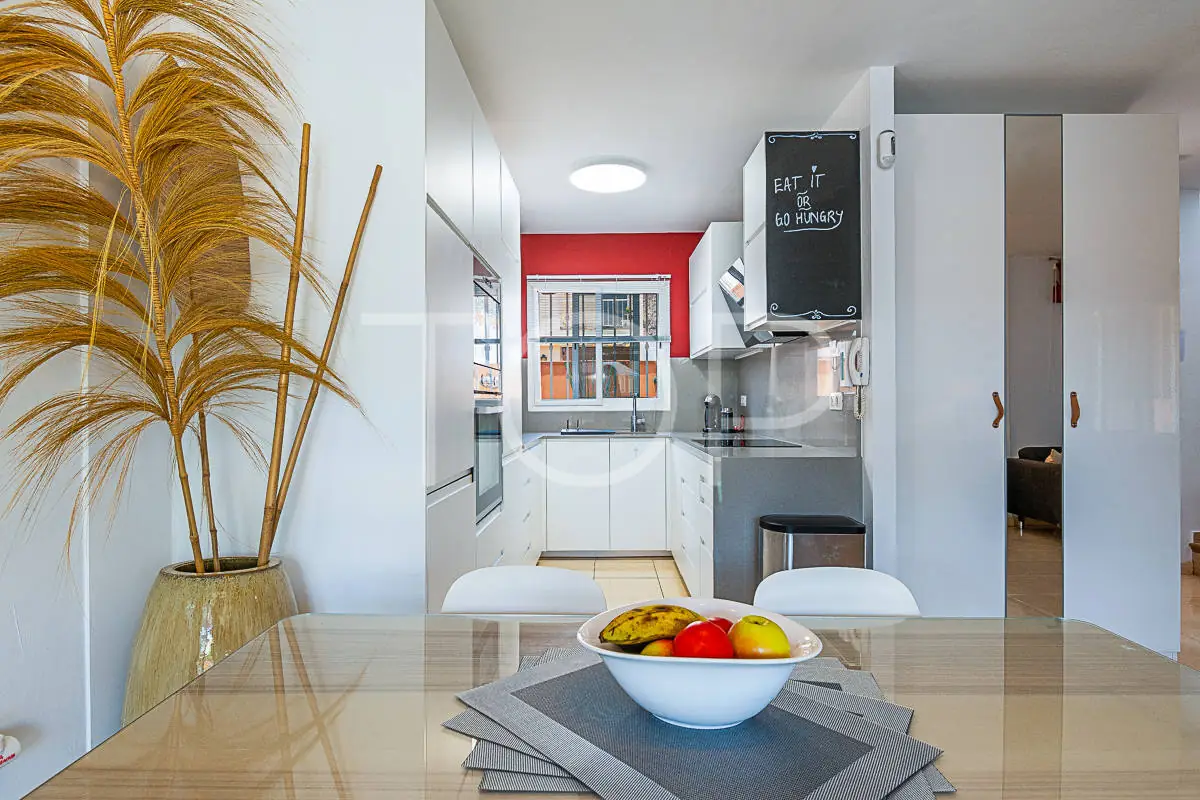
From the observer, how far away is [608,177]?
4215 millimetres

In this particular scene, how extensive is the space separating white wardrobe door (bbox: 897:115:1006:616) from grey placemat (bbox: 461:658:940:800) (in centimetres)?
240

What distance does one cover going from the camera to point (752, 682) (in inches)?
32.6

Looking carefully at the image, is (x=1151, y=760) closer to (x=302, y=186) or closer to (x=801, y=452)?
(x=302, y=186)

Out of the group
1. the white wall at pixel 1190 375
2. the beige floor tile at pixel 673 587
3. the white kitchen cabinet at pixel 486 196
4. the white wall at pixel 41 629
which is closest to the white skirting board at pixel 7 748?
the white wall at pixel 41 629

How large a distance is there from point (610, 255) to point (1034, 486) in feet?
11.8

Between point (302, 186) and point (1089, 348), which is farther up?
point (302, 186)

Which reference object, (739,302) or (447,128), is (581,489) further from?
(447,128)

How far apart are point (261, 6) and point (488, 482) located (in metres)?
1.88

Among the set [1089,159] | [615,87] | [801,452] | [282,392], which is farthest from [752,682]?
[1089,159]

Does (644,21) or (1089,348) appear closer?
(644,21)

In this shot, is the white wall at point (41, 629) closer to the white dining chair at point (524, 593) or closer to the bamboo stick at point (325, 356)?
the bamboo stick at point (325, 356)

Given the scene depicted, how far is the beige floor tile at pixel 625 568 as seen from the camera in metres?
4.85

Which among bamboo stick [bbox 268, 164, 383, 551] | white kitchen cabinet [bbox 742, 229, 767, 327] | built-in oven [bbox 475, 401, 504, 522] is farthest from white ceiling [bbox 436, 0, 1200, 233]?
built-in oven [bbox 475, 401, 504, 522]

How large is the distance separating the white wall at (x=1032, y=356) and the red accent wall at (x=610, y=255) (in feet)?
9.81
